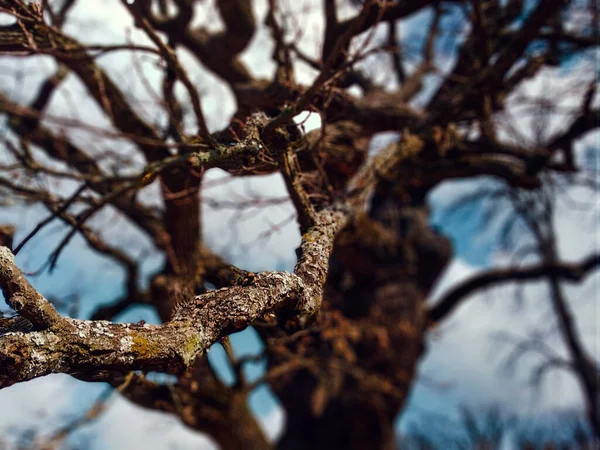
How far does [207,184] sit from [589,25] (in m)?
4.65

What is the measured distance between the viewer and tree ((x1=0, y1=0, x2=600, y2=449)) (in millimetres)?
1712

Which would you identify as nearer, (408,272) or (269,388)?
(408,272)

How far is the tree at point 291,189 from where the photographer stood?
1712mm

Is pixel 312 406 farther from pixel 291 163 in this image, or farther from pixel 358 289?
pixel 291 163

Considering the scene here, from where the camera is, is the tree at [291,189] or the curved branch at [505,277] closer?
the tree at [291,189]

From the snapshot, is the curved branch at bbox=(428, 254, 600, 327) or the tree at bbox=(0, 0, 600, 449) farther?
the curved branch at bbox=(428, 254, 600, 327)

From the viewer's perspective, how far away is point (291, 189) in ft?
8.63

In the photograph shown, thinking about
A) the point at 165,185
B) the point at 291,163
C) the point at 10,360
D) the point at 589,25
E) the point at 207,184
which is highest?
the point at 589,25

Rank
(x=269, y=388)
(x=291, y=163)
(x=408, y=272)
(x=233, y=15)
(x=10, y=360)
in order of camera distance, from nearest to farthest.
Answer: (x=10, y=360) < (x=291, y=163) < (x=233, y=15) < (x=408, y=272) < (x=269, y=388)

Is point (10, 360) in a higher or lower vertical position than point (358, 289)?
lower

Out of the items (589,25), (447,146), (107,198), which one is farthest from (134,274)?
(589,25)

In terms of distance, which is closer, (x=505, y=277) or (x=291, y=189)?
(x=291, y=189)

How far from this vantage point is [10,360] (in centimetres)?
130

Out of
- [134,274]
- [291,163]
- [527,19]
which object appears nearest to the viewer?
[291,163]
